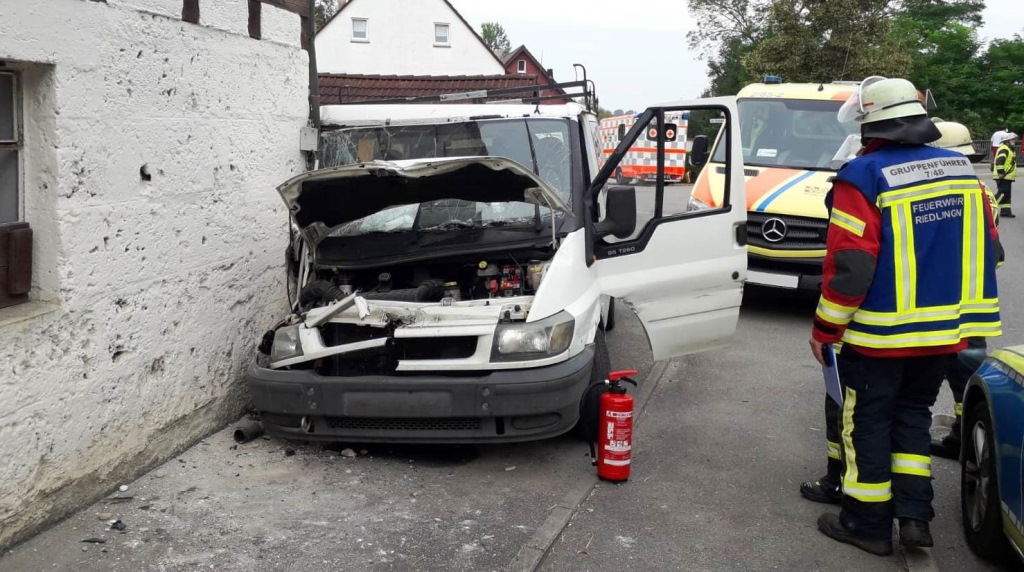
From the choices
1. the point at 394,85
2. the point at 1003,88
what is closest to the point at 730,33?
the point at 1003,88

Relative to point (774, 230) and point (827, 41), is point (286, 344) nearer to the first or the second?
point (774, 230)

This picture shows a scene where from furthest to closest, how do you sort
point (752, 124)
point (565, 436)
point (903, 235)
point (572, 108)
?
point (752, 124)
point (572, 108)
point (565, 436)
point (903, 235)

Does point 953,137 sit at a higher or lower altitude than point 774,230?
higher

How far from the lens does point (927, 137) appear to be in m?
4.10

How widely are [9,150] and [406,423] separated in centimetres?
237

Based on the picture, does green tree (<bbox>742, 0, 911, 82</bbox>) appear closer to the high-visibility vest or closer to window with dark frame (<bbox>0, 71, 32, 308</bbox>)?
the high-visibility vest

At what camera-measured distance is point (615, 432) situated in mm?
4953

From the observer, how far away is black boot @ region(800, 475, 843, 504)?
4836mm

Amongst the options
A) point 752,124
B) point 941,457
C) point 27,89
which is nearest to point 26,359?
point 27,89

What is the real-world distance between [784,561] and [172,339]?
3511 mm

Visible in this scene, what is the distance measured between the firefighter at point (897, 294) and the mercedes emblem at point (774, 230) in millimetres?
4501

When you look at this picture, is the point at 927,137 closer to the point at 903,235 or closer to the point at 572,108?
the point at 903,235

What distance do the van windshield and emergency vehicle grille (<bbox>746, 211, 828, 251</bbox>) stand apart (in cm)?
91

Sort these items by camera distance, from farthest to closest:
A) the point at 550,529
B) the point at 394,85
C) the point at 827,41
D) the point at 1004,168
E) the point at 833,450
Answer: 1. the point at 827,41
2. the point at 1004,168
3. the point at 394,85
4. the point at 833,450
5. the point at 550,529
